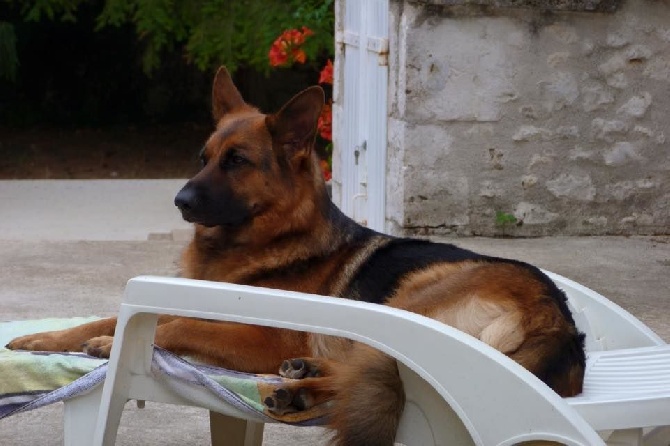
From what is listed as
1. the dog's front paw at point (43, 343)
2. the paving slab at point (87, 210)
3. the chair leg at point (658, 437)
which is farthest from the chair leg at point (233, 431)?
the paving slab at point (87, 210)

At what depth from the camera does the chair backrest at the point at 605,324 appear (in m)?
3.24

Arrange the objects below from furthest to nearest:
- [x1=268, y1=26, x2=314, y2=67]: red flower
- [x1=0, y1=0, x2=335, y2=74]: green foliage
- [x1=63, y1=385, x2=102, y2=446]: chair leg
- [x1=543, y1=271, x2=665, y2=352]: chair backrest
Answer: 1. [x1=0, y1=0, x2=335, y2=74]: green foliage
2. [x1=268, y1=26, x2=314, y2=67]: red flower
3. [x1=543, y1=271, x2=665, y2=352]: chair backrest
4. [x1=63, y1=385, x2=102, y2=446]: chair leg

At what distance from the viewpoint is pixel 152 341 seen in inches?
106

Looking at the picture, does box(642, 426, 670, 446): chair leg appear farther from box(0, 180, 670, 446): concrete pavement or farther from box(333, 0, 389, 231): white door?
box(333, 0, 389, 231): white door

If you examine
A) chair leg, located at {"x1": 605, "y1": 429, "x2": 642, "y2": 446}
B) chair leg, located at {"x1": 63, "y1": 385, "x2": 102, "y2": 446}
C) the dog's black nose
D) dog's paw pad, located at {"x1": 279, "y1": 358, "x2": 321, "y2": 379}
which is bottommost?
chair leg, located at {"x1": 605, "y1": 429, "x2": 642, "y2": 446}

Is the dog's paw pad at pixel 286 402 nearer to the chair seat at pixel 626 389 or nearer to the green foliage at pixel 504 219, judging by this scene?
the chair seat at pixel 626 389

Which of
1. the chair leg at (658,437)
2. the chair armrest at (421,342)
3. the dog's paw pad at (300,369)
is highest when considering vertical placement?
the chair armrest at (421,342)

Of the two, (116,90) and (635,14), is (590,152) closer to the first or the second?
(635,14)

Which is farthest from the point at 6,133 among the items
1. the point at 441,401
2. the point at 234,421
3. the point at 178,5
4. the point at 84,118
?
the point at 441,401

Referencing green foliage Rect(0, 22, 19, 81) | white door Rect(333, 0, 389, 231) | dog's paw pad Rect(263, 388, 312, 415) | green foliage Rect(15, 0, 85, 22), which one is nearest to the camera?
dog's paw pad Rect(263, 388, 312, 415)

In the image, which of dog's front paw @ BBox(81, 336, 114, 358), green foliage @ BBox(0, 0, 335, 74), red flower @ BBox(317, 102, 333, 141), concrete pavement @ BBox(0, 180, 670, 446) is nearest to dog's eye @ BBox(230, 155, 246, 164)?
dog's front paw @ BBox(81, 336, 114, 358)

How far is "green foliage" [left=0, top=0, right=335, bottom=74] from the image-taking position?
1063cm

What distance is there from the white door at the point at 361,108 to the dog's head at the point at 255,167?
3377mm

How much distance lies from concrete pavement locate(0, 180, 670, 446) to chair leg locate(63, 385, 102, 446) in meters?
1.16
